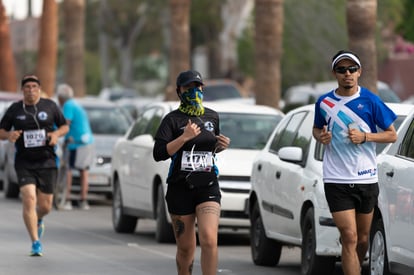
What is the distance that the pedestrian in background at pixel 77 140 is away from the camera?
75.3ft

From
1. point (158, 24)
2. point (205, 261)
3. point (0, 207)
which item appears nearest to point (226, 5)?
point (158, 24)

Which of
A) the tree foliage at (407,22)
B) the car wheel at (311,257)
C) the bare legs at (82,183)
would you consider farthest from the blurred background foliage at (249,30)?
the car wheel at (311,257)

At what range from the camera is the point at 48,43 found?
38.1 metres

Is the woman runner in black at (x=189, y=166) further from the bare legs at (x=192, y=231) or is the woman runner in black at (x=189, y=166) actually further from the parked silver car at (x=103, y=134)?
the parked silver car at (x=103, y=134)

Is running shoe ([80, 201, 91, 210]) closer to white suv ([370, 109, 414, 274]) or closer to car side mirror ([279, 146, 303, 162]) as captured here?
car side mirror ([279, 146, 303, 162])

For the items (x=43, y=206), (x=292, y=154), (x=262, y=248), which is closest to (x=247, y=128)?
(x=43, y=206)

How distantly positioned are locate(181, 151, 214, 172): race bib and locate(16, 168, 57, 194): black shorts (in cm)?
505

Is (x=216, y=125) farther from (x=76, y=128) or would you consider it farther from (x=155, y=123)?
(x=76, y=128)

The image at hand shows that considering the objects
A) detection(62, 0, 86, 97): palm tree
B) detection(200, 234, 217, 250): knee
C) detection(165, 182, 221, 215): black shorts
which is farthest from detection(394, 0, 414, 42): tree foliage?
detection(200, 234, 217, 250): knee

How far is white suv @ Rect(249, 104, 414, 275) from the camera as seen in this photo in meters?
12.6

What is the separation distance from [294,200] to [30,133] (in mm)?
3437

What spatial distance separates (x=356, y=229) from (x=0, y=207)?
1375cm

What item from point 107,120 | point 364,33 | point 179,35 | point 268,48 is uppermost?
point 364,33

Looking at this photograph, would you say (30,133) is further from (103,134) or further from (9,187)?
(9,187)
